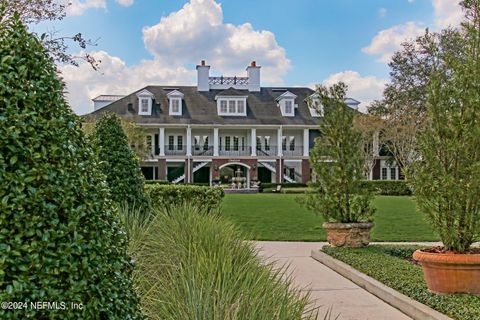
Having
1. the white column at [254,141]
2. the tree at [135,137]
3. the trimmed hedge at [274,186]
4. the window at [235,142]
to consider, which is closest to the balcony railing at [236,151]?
the window at [235,142]

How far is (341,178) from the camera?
8977 mm

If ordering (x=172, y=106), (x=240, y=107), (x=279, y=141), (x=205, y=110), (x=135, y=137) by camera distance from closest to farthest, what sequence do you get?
(x=135, y=137) < (x=172, y=106) < (x=279, y=141) < (x=240, y=107) < (x=205, y=110)

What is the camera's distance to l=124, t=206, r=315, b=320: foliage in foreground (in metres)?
2.92

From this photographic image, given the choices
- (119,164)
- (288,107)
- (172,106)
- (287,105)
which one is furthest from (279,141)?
(119,164)

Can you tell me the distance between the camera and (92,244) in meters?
2.20

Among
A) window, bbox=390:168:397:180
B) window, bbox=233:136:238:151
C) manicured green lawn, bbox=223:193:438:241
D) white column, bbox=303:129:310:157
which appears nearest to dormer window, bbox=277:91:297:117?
white column, bbox=303:129:310:157

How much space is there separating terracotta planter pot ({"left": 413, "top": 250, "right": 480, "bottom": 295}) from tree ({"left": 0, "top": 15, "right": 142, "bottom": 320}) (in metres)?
4.13

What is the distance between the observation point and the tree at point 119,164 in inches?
315

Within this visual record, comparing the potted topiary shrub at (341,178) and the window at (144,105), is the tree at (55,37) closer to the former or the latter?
the potted topiary shrub at (341,178)

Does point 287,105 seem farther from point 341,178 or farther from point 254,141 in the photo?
point 341,178

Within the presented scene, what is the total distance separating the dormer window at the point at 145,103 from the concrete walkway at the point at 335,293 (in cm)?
3312

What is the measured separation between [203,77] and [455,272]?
39.6 metres

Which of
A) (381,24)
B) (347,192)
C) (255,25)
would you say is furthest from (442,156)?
(255,25)

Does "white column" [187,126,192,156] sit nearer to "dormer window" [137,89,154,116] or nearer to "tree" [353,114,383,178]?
"dormer window" [137,89,154,116]
